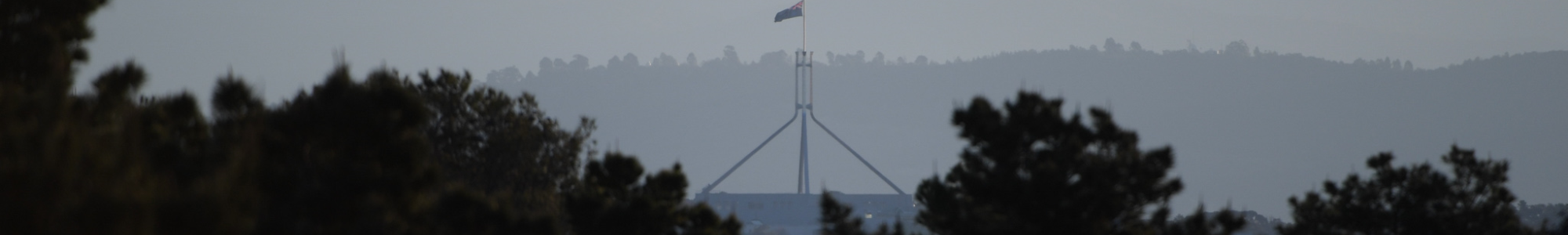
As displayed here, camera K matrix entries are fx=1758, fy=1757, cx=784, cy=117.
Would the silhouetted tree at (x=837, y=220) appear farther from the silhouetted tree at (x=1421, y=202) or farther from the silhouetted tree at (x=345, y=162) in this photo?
the silhouetted tree at (x=345, y=162)

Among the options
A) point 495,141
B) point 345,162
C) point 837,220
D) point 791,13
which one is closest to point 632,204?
point 837,220

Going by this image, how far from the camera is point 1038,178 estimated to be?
70.8 ft

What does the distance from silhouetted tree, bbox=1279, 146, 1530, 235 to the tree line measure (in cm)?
5

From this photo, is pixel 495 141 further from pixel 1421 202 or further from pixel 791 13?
pixel 791 13

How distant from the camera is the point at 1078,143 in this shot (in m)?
22.2

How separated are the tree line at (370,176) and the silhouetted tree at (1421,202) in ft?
0.16

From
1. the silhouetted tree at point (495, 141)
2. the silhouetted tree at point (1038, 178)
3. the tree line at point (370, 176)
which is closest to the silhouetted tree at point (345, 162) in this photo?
the tree line at point (370, 176)

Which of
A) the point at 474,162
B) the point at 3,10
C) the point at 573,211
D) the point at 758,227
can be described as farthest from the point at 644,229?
the point at 758,227

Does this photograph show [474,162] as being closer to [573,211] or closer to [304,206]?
[573,211]

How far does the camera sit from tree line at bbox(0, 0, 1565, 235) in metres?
10.3

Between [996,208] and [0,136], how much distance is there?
13.4 m

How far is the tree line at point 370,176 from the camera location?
1027 cm

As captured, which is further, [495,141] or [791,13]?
[791,13]

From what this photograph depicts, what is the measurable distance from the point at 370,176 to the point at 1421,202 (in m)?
22.5
